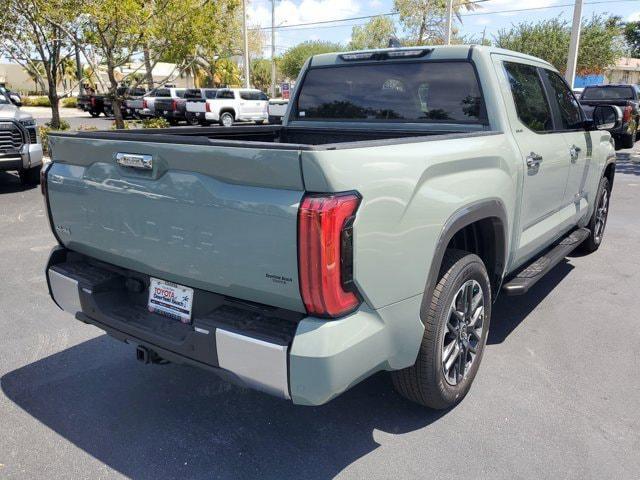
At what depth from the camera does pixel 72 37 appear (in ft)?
45.9

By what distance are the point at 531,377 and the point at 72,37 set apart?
Answer: 46.7ft

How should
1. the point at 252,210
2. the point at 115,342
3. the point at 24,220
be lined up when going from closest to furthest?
the point at 252,210, the point at 115,342, the point at 24,220

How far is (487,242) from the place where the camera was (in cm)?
341

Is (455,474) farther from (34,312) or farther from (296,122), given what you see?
(34,312)

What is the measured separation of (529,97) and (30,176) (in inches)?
364

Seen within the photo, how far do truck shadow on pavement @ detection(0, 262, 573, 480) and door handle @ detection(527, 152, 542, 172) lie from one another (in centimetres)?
168

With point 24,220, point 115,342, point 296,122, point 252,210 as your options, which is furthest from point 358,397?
point 24,220

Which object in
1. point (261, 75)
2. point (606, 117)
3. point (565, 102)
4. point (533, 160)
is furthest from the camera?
point (261, 75)

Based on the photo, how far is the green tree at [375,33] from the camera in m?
54.9

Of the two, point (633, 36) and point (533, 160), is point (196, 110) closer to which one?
point (533, 160)

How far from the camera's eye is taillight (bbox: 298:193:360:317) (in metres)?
2.09

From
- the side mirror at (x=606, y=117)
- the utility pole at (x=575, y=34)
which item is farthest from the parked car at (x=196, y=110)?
the side mirror at (x=606, y=117)

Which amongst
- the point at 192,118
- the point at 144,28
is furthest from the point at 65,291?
the point at 192,118

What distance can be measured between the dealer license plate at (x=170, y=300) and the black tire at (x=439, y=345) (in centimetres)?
112
